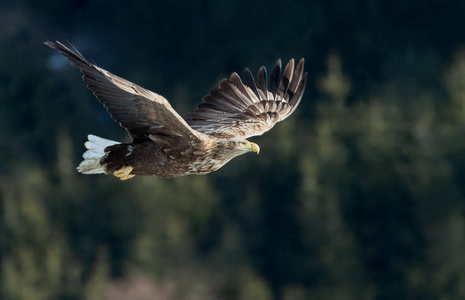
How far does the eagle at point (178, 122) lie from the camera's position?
9062 mm

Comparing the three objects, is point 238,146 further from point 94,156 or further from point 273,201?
point 273,201

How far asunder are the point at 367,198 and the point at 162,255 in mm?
8474

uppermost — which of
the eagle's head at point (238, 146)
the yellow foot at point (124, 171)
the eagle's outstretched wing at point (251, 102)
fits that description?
the eagle's outstretched wing at point (251, 102)

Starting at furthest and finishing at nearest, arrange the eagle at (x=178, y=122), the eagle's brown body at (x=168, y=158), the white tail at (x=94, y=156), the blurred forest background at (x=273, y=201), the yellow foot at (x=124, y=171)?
the blurred forest background at (x=273, y=201)
the white tail at (x=94, y=156)
the yellow foot at (x=124, y=171)
the eagle's brown body at (x=168, y=158)
the eagle at (x=178, y=122)

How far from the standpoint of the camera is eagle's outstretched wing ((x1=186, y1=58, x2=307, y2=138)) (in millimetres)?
11375

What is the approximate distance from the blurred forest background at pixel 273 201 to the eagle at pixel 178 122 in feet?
55.1

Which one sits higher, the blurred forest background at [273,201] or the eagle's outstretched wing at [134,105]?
the blurred forest background at [273,201]

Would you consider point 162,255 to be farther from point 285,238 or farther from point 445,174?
point 445,174

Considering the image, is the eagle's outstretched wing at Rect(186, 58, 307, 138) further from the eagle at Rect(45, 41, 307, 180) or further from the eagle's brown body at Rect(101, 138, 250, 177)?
the eagle's brown body at Rect(101, 138, 250, 177)

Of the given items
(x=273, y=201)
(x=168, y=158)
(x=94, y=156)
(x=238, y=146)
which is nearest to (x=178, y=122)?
(x=168, y=158)

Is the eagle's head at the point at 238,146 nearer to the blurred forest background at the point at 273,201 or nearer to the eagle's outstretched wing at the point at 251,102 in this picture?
the eagle's outstretched wing at the point at 251,102

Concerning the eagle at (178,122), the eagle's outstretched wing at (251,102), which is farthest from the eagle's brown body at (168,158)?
the eagle's outstretched wing at (251,102)

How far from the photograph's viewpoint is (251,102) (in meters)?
11.9

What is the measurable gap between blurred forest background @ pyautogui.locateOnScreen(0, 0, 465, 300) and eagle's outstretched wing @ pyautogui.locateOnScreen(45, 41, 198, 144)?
18.9 meters
